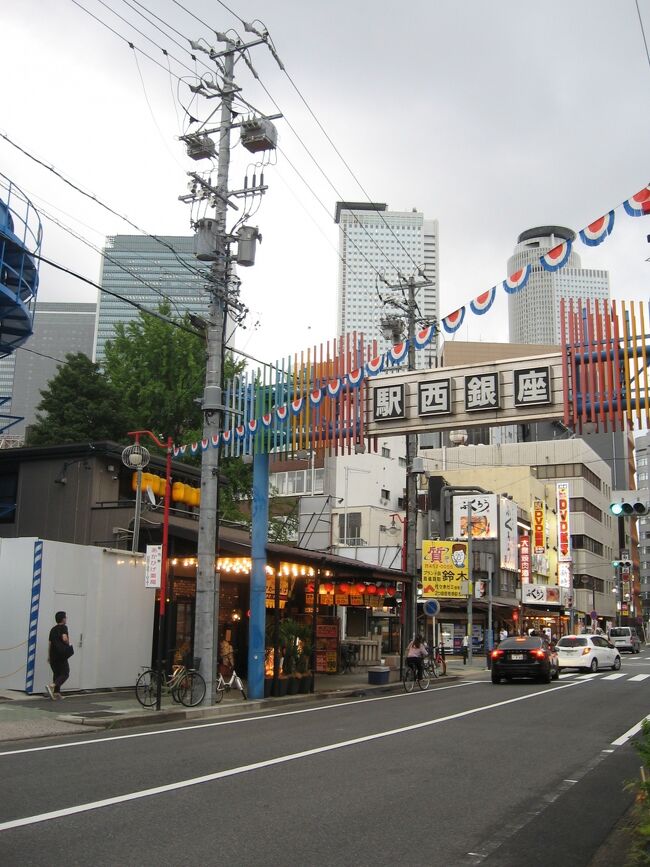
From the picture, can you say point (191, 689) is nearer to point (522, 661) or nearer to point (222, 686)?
point (222, 686)

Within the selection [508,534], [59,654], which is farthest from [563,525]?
[59,654]

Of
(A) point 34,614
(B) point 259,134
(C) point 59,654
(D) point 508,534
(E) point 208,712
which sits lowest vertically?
(E) point 208,712

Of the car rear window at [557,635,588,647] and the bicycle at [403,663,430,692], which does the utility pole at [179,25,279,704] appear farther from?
the car rear window at [557,635,588,647]

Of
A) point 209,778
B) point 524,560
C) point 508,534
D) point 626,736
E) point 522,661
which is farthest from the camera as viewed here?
Answer: point 524,560

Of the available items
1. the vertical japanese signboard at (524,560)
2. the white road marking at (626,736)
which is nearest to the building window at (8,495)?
the white road marking at (626,736)

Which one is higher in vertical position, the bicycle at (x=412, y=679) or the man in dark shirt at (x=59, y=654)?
the man in dark shirt at (x=59, y=654)

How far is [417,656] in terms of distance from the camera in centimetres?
2436

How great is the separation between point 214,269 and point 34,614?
28.4 ft

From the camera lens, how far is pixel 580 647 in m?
32.8

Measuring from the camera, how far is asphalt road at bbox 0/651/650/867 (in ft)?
21.3

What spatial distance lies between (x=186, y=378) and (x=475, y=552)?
2236 cm

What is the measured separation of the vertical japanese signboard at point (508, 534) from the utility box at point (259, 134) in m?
37.6

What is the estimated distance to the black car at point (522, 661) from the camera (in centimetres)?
2675

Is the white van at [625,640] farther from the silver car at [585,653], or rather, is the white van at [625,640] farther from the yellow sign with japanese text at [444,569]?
the silver car at [585,653]
